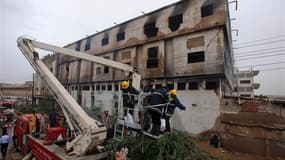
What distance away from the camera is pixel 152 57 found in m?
14.6

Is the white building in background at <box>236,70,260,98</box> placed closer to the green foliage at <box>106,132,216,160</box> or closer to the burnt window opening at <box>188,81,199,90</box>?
the burnt window opening at <box>188,81,199,90</box>

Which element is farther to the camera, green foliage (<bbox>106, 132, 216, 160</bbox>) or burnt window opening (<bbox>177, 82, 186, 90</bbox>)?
burnt window opening (<bbox>177, 82, 186, 90</bbox>)

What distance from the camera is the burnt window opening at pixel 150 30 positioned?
14791mm

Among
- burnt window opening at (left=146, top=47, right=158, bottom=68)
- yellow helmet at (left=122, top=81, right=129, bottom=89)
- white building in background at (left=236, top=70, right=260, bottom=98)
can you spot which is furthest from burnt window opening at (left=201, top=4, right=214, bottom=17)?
white building in background at (left=236, top=70, right=260, bottom=98)

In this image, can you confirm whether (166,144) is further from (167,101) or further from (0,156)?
(0,156)

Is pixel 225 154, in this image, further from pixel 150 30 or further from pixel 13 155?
pixel 13 155

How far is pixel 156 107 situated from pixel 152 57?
10.3 m

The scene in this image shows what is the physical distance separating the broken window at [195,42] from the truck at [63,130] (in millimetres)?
6540

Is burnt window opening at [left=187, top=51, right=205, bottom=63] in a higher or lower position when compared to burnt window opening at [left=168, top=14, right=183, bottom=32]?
lower

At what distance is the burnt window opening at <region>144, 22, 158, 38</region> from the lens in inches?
582

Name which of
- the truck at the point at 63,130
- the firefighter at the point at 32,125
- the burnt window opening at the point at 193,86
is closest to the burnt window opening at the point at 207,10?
the burnt window opening at the point at 193,86

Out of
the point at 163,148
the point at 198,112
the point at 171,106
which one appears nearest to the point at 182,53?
the point at 198,112

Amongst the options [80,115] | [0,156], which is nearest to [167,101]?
[80,115]

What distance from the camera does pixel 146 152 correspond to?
482cm
